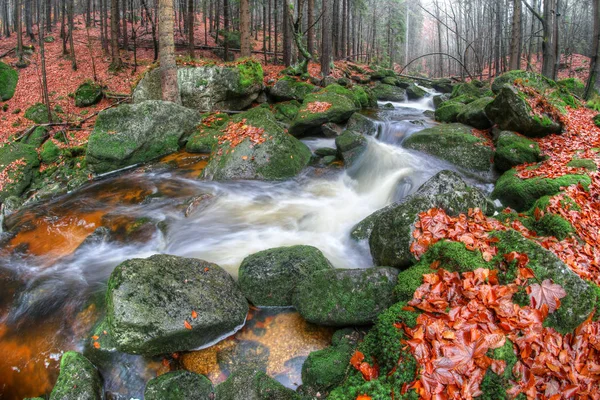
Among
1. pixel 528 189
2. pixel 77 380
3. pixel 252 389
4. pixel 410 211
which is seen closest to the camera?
pixel 252 389

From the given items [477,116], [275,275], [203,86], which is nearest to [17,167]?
[203,86]

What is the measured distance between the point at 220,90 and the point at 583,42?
4885 cm

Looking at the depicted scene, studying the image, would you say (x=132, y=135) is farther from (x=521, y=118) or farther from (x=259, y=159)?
Answer: (x=521, y=118)

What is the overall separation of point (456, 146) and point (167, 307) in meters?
7.72

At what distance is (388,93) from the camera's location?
787 inches

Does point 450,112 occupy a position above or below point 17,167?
above

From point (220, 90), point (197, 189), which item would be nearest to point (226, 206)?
point (197, 189)

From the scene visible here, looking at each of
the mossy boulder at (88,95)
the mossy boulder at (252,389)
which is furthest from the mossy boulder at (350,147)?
the mossy boulder at (88,95)

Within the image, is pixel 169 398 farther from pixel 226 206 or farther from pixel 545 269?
pixel 226 206

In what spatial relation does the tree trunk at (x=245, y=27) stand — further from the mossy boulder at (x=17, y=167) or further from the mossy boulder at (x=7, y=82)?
the mossy boulder at (x=7, y=82)

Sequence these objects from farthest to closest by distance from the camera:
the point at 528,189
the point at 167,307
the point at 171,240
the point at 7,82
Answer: the point at 7,82
the point at 171,240
the point at 528,189
the point at 167,307

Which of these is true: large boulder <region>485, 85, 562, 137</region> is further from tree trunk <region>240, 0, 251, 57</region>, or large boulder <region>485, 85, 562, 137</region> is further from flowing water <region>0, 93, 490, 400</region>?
tree trunk <region>240, 0, 251, 57</region>

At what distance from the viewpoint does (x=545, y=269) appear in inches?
129

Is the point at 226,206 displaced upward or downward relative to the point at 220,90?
downward
